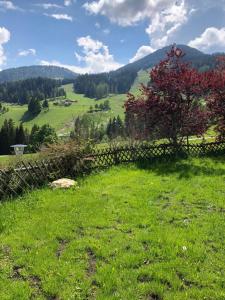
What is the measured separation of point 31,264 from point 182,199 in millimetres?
5790

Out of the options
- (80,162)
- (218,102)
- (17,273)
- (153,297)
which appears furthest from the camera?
(218,102)

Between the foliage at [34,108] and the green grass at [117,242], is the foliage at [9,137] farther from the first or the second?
the foliage at [34,108]

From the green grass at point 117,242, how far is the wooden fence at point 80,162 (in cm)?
94

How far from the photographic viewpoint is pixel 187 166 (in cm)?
1648

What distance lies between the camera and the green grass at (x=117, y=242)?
645cm

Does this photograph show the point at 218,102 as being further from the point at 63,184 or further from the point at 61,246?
the point at 61,246

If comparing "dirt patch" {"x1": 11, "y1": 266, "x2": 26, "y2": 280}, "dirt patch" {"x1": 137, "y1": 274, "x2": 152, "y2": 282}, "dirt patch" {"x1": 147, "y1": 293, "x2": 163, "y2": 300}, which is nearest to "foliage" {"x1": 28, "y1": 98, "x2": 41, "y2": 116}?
"dirt patch" {"x1": 11, "y1": 266, "x2": 26, "y2": 280}

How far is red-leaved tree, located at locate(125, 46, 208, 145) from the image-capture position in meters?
18.3

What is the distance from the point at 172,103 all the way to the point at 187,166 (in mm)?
3917

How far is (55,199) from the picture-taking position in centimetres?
1191

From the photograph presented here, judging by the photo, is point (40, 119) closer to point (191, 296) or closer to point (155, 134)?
point (155, 134)

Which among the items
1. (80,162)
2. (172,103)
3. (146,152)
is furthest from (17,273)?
(172,103)

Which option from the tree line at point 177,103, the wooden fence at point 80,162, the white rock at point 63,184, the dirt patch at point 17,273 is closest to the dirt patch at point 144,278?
the dirt patch at point 17,273

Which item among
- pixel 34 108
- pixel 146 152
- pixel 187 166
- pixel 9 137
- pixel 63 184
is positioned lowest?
pixel 9 137
